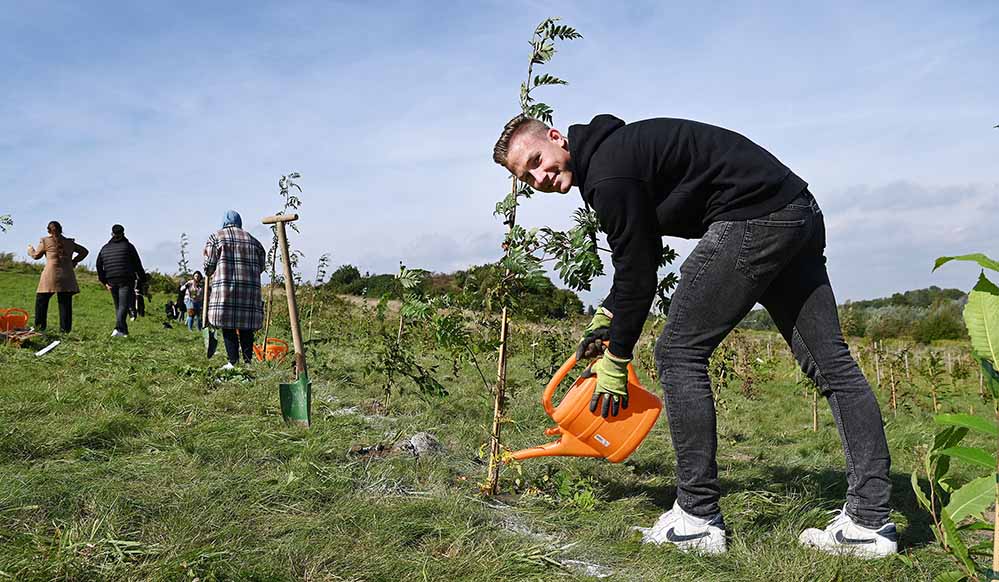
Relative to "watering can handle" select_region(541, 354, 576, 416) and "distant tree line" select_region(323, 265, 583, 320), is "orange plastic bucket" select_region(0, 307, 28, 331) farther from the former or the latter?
"watering can handle" select_region(541, 354, 576, 416)

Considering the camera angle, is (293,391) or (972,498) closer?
(972,498)

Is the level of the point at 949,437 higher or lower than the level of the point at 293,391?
higher

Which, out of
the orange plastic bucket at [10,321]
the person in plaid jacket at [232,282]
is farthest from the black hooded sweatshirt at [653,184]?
the orange plastic bucket at [10,321]

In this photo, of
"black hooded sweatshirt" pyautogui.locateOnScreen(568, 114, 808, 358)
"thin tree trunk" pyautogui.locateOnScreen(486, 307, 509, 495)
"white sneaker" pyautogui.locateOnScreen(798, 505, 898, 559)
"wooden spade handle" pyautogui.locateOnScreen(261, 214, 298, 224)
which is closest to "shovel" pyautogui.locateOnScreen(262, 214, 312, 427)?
"wooden spade handle" pyautogui.locateOnScreen(261, 214, 298, 224)

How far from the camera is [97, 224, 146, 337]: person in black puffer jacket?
9.87 metres

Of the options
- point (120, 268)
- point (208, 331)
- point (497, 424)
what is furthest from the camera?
point (120, 268)

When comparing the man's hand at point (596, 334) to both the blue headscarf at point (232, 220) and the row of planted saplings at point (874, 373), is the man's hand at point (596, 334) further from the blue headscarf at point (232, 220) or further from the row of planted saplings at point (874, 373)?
the blue headscarf at point (232, 220)

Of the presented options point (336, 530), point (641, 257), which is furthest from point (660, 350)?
point (336, 530)

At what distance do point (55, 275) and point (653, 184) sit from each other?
9.28 m

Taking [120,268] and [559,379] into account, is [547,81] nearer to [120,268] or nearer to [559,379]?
[559,379]

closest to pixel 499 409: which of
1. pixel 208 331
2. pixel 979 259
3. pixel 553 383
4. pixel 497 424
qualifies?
pixel 497 424

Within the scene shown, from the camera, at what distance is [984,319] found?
992mm

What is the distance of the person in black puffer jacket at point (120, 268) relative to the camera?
987 centimetres

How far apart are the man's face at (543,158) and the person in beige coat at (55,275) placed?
8.76 metres
